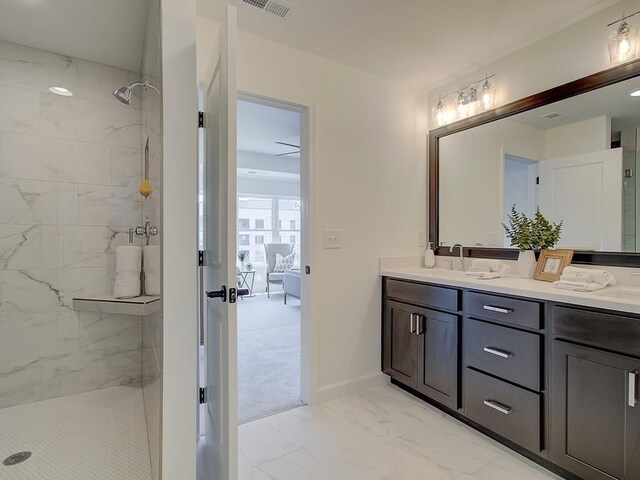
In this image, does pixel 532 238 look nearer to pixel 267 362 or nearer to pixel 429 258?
pixel 429 258

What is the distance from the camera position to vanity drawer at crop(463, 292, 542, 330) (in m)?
1.67

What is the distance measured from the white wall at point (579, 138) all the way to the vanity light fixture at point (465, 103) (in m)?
0.52

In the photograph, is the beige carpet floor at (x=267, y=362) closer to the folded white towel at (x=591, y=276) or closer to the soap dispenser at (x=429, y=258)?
the soap dispenser at (x=429, y=258)

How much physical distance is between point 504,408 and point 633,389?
0.62 metres

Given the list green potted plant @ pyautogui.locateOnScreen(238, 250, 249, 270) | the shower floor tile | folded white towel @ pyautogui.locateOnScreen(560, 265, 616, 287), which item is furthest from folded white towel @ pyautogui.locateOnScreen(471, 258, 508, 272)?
green potted plant @ pyautogui.locateOnScreen(238, 250, 249, 270)

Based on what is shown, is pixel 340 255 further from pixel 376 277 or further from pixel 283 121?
pixel 283 121

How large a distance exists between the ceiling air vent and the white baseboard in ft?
7.96

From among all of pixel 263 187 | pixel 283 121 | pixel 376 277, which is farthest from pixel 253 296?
pixel 376 277

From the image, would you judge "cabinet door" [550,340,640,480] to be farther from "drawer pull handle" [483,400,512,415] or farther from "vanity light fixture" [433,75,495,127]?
"vanity light fixture" [433,75,495,127]

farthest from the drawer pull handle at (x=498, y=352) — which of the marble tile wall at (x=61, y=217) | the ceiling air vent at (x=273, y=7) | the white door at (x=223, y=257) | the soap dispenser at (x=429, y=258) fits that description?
the marble tile wall at (x=61, y=217)

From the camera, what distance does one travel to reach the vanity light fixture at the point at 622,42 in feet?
5.65

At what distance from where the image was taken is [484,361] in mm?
1897

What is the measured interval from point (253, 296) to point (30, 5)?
212 inches

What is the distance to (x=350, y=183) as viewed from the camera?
2484 mm
